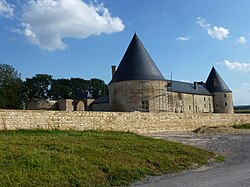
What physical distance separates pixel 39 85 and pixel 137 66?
43118 millimetres

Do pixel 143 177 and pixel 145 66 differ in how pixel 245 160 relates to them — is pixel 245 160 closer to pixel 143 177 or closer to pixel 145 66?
pixel 143 177

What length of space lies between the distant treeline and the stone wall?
92.1ft

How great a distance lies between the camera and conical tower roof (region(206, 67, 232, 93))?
156 feet

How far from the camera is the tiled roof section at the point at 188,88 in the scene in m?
40.4

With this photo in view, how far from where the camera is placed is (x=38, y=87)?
6556 centimetres

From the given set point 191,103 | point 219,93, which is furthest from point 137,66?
point 219,93

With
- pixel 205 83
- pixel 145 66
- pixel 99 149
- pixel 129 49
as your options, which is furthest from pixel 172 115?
pixel 205 83

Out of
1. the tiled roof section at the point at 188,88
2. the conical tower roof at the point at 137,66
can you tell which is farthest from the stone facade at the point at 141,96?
the tiled roof section at the point at 188,88

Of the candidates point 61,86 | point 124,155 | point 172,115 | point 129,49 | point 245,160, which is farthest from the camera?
point 61,86

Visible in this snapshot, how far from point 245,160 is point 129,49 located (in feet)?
70.8

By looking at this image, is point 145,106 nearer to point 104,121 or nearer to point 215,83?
point 104,121

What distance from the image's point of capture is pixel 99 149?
8242 mm

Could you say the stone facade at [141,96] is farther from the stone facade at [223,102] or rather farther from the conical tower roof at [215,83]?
the conical tower roof at [215,83]

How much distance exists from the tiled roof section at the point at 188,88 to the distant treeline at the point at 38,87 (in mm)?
19622
